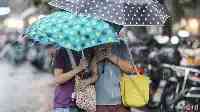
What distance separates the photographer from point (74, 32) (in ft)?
19.0

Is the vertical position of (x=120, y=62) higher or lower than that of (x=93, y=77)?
higher

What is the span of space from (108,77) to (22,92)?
786cm

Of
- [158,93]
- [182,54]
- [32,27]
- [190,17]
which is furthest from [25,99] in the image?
[190,17]

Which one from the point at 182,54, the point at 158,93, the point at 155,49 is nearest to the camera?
the point at 158,93

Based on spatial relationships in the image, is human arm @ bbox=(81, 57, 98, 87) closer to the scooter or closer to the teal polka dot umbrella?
the teal polka dot umbrella

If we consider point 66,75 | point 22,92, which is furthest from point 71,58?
point 22,92

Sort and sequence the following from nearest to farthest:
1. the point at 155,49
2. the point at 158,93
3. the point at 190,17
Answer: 1. the point at 158,93
2. the point at 155,49
3. the point at 190,17

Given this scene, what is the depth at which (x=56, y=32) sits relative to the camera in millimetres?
5812

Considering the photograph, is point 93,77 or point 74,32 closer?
point 74,32

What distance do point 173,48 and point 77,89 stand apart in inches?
364

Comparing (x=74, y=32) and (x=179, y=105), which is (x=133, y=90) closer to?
(x=74, y=32)

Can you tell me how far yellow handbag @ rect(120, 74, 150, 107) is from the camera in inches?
239

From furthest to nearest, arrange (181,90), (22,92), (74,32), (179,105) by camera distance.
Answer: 1. (22,92)
2. (181,90)
3. (179,105)
4. (74,32)

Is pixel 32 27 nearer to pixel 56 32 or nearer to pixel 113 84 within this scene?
Result: pixel 56 32
